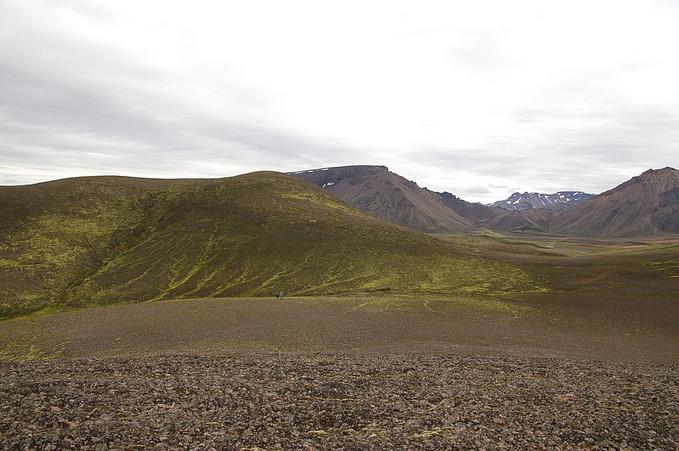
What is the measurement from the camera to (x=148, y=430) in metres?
16.8

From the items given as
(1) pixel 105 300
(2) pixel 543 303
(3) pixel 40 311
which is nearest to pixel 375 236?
(2) pixel 543 303

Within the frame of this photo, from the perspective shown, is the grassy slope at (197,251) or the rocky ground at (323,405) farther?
the grassy slope at (197,251)

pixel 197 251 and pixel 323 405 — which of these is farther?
pixel 197 251

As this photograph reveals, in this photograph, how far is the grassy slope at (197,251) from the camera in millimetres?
88312

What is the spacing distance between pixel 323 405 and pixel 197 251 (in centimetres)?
10115

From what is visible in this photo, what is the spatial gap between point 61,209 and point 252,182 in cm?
7161

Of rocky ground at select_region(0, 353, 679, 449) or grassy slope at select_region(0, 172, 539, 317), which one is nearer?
rocky ground at select_region(0, 353, 679, 449)

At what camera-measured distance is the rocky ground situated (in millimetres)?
16719

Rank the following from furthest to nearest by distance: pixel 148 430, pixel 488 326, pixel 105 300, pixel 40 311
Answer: pixel 105 300 < pixel 40 311 < pixel 488 326 < pixel 148 430

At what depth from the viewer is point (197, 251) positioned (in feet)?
375

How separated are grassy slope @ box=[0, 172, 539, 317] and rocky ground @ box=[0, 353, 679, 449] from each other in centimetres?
5576

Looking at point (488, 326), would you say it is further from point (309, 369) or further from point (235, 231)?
point (235, 231)

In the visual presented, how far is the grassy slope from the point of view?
3477 inches

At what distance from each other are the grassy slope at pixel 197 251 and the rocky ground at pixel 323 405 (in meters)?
55.8
